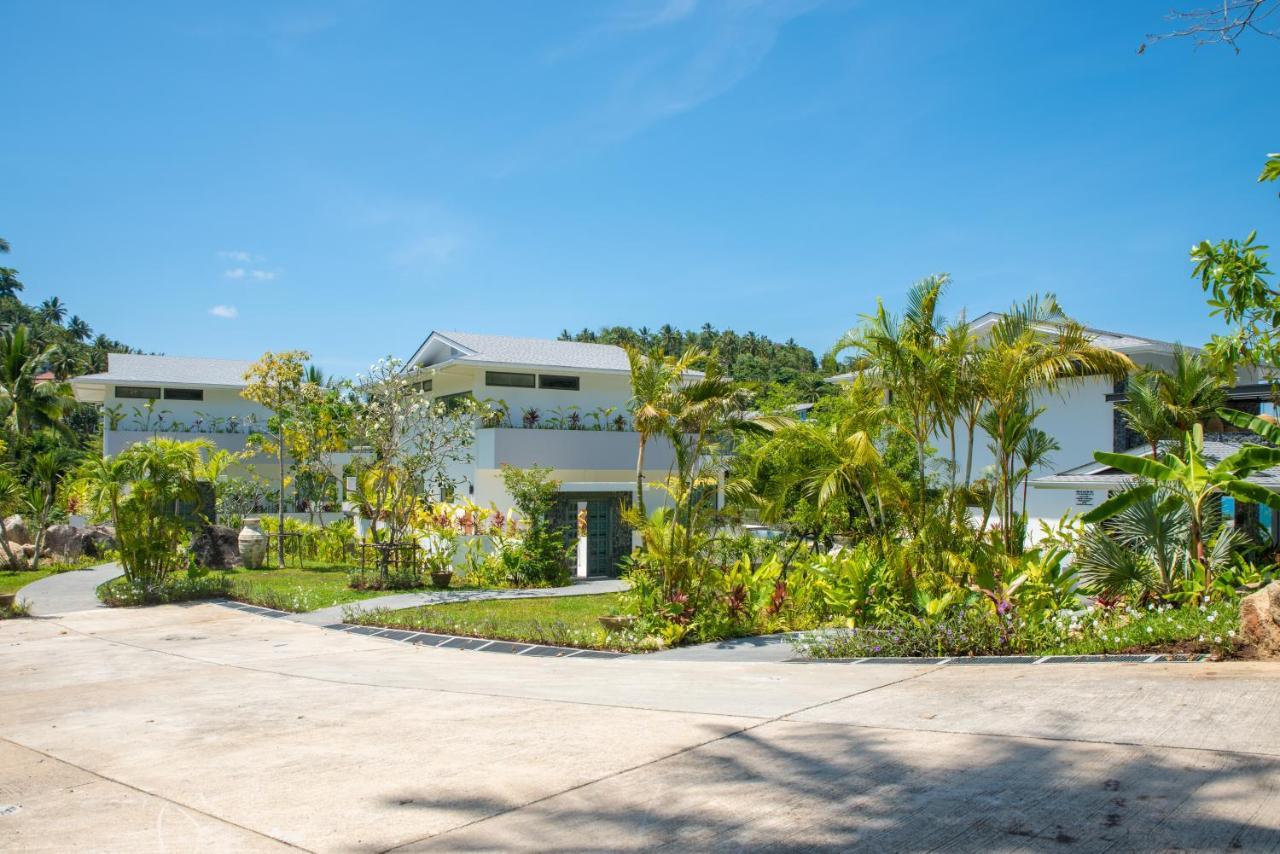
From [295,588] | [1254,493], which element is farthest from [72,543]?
[1254,493]

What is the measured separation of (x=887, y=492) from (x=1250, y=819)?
8.65 meters

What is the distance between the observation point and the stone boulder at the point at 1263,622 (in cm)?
752

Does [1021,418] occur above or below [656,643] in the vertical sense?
above

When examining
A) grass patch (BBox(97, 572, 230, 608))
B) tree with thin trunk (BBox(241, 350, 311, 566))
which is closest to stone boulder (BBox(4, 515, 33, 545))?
tree with thin trunk (BBox(241, 350, 311, 566))

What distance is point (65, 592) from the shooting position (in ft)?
61.5

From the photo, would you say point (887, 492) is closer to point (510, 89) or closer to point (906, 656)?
point (906, 656)

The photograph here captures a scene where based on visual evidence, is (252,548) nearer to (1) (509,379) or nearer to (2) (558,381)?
(1) (509,379)

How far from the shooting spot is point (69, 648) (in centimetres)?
1260

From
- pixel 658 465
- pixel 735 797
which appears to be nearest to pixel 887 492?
pixel 735 797

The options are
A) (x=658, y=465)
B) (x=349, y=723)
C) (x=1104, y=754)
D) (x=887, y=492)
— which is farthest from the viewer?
(x=658, y=465)

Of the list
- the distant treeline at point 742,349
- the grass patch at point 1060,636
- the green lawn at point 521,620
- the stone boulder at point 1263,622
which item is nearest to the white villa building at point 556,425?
the green lawn at point 521,620

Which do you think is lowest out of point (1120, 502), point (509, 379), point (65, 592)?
point (65, 592)

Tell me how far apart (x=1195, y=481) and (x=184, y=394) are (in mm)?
33937

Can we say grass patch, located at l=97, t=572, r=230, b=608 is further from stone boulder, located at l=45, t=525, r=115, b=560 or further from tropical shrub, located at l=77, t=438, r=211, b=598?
stone boulder, located at l=45, t=525, r=115, b=560
